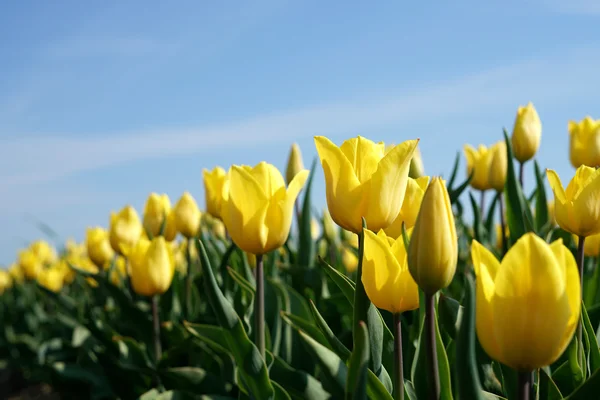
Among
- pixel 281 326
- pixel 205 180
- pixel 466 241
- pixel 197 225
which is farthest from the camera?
pixel 466 241

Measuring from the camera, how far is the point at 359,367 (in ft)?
3.71

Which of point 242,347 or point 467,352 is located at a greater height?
point 467,352

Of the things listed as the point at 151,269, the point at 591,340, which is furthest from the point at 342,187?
the point at 151,269

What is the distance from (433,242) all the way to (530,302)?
0.17 metres

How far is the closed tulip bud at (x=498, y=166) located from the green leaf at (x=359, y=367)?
215 cm

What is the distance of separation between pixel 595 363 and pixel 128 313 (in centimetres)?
230

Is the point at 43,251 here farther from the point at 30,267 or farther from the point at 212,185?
the point at 212,185

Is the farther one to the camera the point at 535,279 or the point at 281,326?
the point at 281,326

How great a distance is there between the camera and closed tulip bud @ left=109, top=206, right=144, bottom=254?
10.8ft

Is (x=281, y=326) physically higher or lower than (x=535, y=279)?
lower

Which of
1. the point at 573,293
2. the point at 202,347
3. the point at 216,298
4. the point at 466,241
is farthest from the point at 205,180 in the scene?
the point at 573,293

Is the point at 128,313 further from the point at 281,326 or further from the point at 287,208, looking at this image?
the point at 287,208

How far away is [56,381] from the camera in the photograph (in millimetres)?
3838

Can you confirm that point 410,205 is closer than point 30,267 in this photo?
Yes
